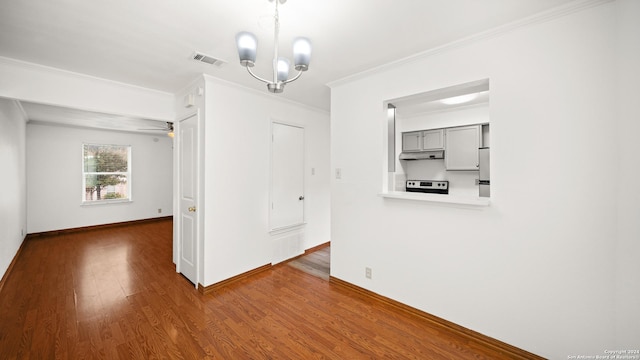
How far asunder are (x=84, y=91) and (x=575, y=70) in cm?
461

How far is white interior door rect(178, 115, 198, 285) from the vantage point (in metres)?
3.02

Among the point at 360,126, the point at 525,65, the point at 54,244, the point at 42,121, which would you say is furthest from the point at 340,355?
the point at 42,121

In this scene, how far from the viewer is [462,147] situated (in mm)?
4254

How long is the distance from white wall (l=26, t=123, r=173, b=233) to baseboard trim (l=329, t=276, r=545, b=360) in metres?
6.62

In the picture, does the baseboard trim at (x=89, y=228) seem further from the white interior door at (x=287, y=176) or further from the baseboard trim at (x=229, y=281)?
the white interior door at (x=287, y=176)

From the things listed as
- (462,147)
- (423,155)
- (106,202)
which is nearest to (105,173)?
(106,202)

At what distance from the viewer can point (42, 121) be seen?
16.4 feet

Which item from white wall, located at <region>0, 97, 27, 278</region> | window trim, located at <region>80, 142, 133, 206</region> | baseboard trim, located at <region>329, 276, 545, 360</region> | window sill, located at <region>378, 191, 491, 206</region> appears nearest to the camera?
baseboard trim, located at <region>329, 276, 545, 360</region>

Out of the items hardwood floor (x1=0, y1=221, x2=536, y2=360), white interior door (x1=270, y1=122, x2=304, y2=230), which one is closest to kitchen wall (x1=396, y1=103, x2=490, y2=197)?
white interior door (x1=270, y1=122, x2=304, y2=230)

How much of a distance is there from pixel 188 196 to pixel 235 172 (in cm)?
74

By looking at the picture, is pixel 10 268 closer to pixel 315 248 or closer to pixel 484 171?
pixel 315 248

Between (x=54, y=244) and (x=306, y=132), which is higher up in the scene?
(x=306, y=132)

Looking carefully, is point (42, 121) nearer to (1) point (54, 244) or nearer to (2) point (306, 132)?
(1) point (54, 244)

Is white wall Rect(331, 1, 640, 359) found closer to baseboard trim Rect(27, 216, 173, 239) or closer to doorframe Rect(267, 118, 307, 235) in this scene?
doorframe Rect(267, 118, 307, 235)
